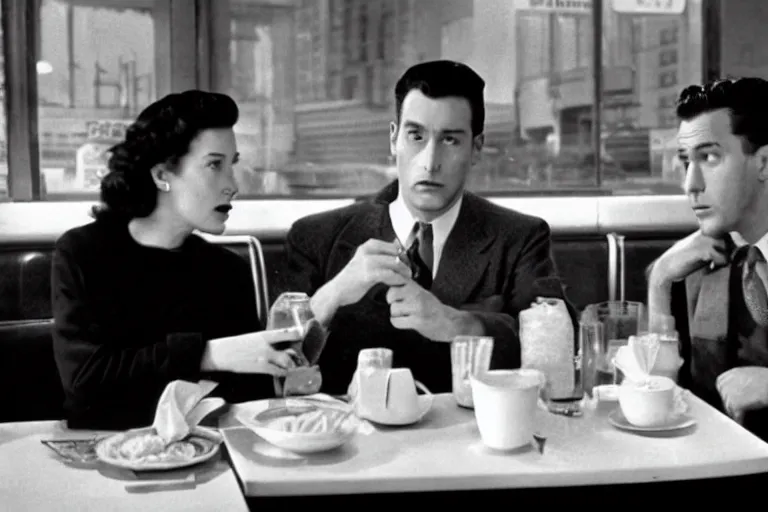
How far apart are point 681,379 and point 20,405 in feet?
5.60

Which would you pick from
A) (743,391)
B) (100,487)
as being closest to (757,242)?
(743,391)

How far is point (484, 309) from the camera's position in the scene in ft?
8.32

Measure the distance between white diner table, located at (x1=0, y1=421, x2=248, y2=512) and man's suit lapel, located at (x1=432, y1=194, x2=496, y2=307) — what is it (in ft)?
3.54

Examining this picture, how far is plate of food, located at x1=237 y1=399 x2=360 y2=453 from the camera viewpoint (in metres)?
1.58

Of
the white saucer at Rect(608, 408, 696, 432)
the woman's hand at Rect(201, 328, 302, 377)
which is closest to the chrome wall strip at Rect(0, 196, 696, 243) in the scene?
the woman's hand at Rect(201, 328, 302, 377)

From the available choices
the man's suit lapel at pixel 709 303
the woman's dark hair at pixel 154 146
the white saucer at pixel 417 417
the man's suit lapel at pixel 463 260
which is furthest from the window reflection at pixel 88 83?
the man's suit lapel at pixel 709 303

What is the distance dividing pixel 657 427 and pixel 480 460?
0.37 metres

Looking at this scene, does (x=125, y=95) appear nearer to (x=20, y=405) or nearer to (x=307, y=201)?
(x=307, y=201)

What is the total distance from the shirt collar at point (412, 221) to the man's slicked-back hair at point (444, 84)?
8.5 inches

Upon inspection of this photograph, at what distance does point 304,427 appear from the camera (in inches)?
64.1

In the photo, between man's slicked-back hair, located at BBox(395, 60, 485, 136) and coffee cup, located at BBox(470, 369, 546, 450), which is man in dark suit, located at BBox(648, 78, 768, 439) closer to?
man's slicked-back hair, located at BBox(395, 60, 485, 136)

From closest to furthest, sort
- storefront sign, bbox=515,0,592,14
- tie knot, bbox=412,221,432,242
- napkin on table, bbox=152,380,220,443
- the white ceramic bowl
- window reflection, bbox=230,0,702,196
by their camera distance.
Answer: napkin on table, bbox=152,380,220,443 → the white ceramic bowl → tie knot, bbox=412,221,432,242 → window reflection, bbox=230,0,702,196 → storefront sign, bbox=515,0,592,14

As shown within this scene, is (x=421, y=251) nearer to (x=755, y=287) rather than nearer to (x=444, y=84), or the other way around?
(x=444, y=84)

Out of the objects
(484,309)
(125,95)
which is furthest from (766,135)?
(125,95)
